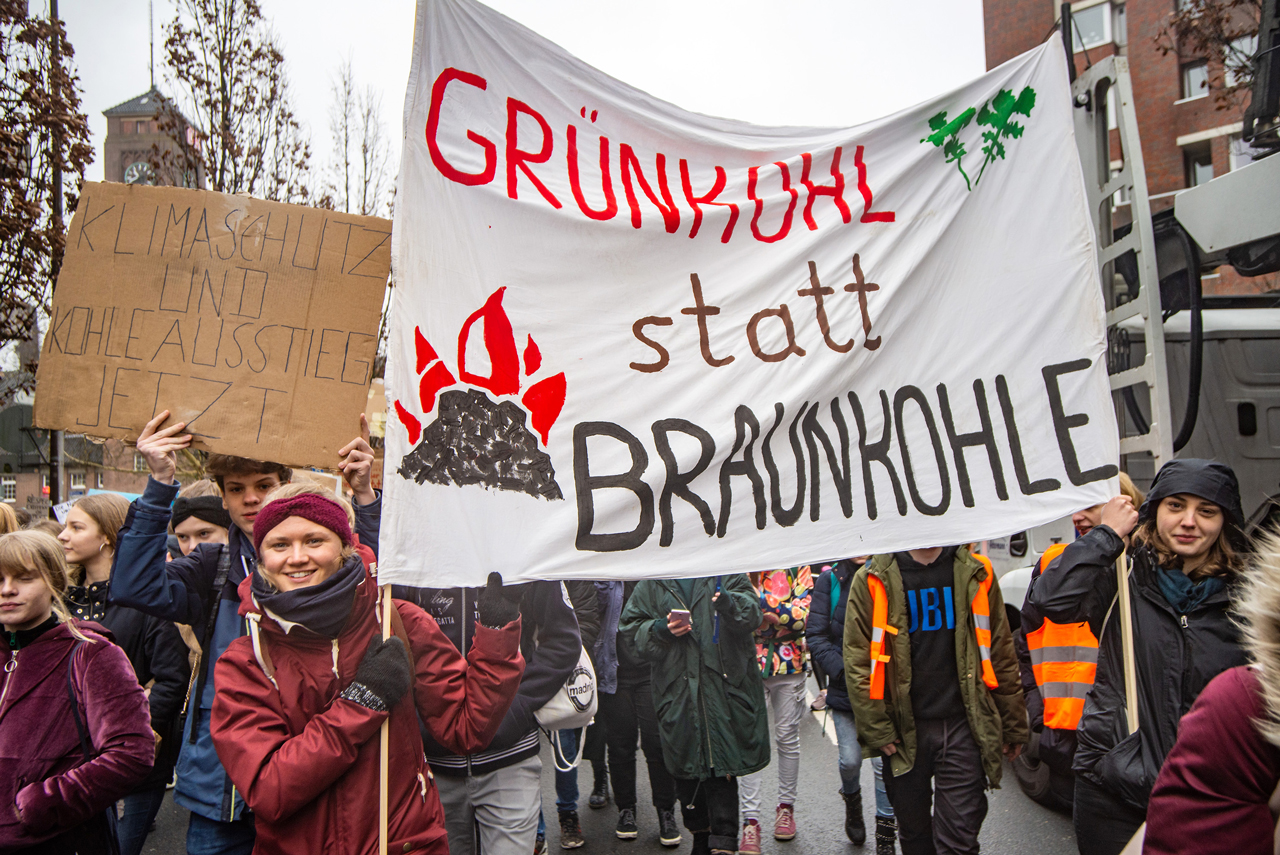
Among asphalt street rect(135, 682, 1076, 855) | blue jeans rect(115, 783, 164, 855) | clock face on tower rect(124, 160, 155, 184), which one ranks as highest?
clock face on tower rect(124, 160, 155, 184)

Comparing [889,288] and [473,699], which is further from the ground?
[889,288]

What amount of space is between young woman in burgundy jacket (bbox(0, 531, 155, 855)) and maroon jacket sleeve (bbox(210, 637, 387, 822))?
649 mm

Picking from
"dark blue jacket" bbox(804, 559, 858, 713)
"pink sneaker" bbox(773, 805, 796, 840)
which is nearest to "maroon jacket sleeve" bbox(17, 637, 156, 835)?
"dark blue jacket" bbox(804, 559, 858, 713)

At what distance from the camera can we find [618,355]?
120 inches

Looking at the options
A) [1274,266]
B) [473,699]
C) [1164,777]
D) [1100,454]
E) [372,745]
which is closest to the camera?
[1164,777]

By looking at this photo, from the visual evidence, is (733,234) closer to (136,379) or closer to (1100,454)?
(1100,454)

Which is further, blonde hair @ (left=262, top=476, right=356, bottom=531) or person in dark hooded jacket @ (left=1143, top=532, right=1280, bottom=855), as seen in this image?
blonde hair @ (left=262, top=476, right=356, bottom=531)

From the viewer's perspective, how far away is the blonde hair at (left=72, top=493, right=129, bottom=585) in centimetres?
411

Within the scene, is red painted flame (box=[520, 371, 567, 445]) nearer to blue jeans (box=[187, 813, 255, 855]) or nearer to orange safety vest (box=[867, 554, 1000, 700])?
blue jeans (box=[187, 813, 255, 855])

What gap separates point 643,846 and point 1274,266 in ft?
16.4

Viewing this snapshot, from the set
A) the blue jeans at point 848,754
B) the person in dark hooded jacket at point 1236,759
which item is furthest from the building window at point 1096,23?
the person in dark hooded jacket at point 1236,759

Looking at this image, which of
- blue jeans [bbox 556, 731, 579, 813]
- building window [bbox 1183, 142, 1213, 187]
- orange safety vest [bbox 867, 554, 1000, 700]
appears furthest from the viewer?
building window [bbox 1183, 142, 1213, 187]

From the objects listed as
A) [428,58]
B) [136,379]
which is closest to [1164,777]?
[428,58]

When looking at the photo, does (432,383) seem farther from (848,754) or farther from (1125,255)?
(1125,255)
